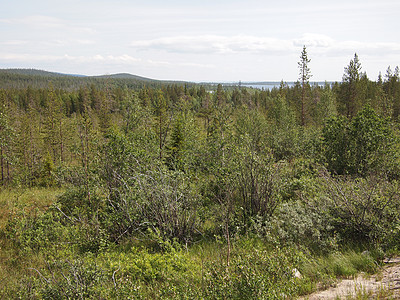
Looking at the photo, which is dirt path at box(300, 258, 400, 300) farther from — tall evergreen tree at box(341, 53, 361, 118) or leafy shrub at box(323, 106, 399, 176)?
tall evergreen tree at box(341, 53, 361, 118)

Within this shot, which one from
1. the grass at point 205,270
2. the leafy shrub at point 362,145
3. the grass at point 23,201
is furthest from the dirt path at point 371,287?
the grass at point 23,201

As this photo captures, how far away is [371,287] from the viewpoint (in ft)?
14.2

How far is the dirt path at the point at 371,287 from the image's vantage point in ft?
13.0

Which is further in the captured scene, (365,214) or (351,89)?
(351,89)

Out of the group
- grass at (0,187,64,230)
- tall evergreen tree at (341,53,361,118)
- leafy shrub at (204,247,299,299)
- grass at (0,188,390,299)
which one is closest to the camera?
leafy shrub at (204,247,299,299)

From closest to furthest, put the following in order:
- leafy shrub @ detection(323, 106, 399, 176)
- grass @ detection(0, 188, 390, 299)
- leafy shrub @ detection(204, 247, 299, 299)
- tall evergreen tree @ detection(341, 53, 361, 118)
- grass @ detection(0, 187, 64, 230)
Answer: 1. leafy shrub @ detection(204, 247, 299, 299)
2. grass @ detection(0, 188, 390, 299)
3. grass @ detection(0, 187, 64, 230)
4. leafy shrub @ detection(323, 106, 399, 176)
5. tall evergreen tree @ detection(341, 53, 361, 118)

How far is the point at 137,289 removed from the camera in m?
4.07

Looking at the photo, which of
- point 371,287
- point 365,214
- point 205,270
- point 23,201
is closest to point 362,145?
point 365,214

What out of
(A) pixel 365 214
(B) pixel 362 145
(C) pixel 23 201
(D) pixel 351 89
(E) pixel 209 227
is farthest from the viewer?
(D) pixel 351 89

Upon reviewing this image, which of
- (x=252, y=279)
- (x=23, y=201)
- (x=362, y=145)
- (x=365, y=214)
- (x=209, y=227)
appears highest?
(x=362, y=145)

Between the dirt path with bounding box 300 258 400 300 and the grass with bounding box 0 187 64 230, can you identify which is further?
the grass with bounding box 0 187 64 230

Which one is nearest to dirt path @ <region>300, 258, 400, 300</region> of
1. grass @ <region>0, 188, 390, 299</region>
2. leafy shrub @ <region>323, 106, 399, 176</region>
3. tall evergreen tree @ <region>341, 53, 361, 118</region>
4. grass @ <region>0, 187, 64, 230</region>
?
grass @ <region>0, 188, 390, 299</region>

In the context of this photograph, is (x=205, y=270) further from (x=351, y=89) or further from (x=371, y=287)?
(x=351, y=89)

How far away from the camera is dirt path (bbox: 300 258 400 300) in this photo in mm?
3976
